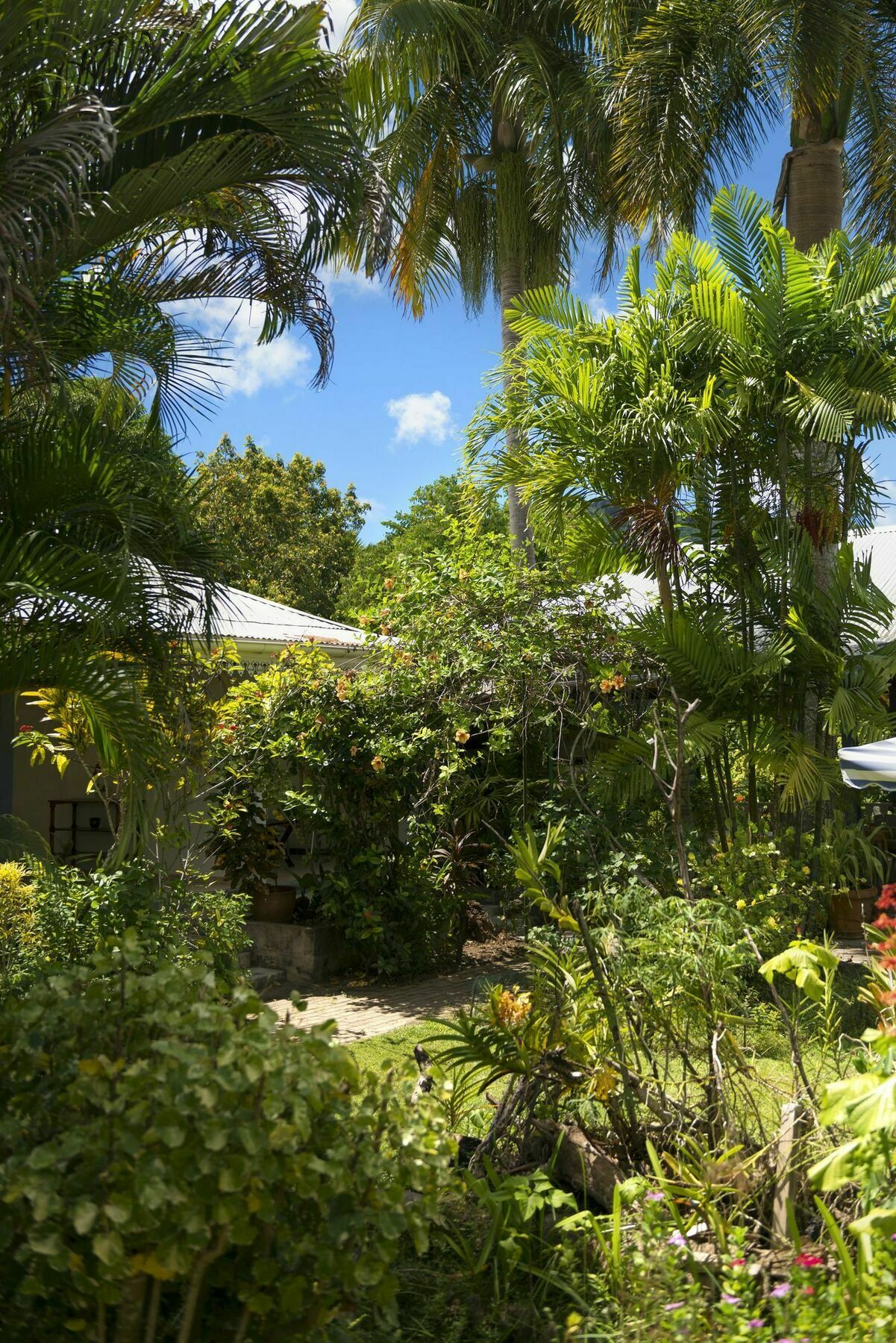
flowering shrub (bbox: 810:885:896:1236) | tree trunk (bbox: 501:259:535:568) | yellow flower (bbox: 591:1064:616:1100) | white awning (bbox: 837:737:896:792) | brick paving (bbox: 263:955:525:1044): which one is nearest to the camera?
flowering shrub (bbox: 810:885:896:1236)

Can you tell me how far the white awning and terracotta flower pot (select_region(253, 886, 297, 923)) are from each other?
4569 millimetres

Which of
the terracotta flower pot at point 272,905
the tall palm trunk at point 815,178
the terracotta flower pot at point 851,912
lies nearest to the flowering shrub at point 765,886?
the terracotta flower pot at point 851,912

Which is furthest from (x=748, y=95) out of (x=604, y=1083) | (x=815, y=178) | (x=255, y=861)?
(x=604, y=1083)

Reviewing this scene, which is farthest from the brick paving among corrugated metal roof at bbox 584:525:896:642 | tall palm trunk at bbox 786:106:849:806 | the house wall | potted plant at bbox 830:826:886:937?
the house wall

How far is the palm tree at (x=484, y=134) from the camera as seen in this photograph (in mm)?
13688

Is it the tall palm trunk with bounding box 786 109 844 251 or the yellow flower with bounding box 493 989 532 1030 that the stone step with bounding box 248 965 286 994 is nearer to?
the yellow flower with bounding box 493 989 532 1030

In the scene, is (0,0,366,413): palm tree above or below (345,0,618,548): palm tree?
below

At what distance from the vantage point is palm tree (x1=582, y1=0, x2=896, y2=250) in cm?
956

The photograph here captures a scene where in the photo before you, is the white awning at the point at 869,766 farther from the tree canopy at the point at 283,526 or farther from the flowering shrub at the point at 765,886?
the tree canopy at the point at 283,526

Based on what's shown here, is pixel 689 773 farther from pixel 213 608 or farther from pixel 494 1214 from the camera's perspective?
pixel 494 1214

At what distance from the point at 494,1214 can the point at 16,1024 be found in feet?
5.92

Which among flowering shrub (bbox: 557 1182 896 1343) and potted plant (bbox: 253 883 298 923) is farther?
potted plant (bbox: 253 883 298 923)

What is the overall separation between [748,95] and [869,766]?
24.2 ft

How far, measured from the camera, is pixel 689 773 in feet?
31.7
